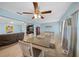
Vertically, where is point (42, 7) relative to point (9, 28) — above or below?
above

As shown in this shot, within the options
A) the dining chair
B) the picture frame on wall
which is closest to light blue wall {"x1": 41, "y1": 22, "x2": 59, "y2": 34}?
the dining chair

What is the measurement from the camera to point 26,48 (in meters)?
1.62

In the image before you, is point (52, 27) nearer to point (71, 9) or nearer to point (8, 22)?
point (71, 9)

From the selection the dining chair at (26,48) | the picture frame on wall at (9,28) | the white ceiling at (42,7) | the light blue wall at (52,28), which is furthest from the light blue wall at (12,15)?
the dining chair at (26,48)

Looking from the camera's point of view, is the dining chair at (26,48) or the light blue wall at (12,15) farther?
the dining chair at (26,48)

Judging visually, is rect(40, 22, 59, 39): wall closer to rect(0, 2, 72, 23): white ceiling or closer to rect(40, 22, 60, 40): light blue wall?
rect(40, 22, 60, 40): light blue wall

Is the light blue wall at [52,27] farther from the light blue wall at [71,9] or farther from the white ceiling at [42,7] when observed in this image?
the light blue wall at [71,9]

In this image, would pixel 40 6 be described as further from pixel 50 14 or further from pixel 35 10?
pixel 50 14

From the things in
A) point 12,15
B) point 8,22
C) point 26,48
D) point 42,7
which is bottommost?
point 26,48

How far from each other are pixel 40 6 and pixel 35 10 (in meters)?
0.11

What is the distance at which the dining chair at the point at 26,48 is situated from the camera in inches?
59.6

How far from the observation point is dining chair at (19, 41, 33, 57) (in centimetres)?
151

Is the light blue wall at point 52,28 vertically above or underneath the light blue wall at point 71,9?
underneath

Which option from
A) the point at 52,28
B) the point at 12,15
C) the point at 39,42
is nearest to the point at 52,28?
the point at 52,28
